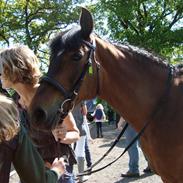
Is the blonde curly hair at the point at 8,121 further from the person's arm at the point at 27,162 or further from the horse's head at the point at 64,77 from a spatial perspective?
the horse's head at the point at 64,77

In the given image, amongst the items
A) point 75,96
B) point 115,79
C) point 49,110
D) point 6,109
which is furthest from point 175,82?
point 6,109

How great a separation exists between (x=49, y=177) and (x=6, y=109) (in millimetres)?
530

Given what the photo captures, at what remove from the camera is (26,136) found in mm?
2113

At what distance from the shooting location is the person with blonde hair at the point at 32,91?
3041mm

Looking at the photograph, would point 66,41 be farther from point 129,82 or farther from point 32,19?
point 32,19

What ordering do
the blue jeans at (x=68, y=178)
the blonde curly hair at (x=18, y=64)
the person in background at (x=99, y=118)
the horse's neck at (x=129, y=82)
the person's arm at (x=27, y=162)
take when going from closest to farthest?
the person's arm at (x=27, y=162), the blonde curly hair at (x=18, y=64), the blue jeans at (x=68, y=178), the horse's neck at (x=129, y=82), the person in background at (x=99, y=118)

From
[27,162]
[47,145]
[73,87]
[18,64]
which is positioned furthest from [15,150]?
[73,87]

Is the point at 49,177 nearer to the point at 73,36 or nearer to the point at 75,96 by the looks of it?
the point at 75,96

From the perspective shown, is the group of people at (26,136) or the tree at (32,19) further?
the tree at (32,19)

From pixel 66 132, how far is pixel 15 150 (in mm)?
1329

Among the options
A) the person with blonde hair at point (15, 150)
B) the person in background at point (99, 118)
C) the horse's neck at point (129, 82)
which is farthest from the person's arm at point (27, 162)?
the person in background at point (99, 118)

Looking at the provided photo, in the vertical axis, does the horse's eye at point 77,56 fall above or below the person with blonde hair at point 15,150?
above

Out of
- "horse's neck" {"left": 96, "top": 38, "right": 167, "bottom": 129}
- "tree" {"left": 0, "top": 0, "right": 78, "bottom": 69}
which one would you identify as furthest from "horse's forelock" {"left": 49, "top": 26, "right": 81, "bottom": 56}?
"tree" {"left": 0, "top": 0, "right": 78, "bottom": 69}

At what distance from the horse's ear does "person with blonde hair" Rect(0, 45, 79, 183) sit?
0.49 m
